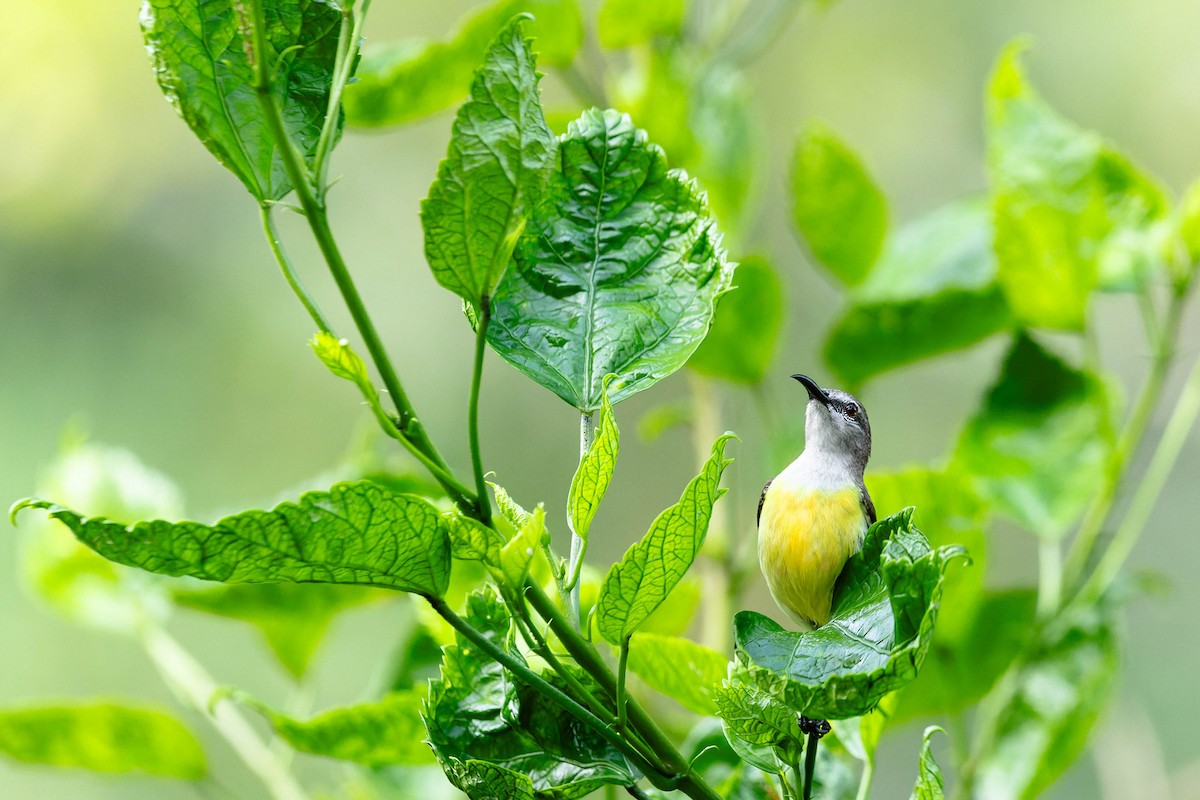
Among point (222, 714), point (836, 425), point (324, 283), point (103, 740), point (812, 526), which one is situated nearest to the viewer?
point (812, 526)

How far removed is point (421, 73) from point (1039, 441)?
16.9 inches

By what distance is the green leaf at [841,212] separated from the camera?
0.74 meters

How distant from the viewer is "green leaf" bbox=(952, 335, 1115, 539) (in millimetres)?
675

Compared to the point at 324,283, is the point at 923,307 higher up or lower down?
lower down

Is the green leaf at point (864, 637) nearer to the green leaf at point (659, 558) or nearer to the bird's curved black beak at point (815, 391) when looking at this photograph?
the green leaf at point (659, 558)

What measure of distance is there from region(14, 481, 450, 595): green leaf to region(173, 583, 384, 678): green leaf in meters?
0.39

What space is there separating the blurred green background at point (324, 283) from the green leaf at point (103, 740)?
1.18 meters

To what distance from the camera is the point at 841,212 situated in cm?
75

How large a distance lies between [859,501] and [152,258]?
2.02 meters

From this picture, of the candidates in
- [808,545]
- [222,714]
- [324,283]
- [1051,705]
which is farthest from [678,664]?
[324,283]

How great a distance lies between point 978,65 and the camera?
2.17 metres

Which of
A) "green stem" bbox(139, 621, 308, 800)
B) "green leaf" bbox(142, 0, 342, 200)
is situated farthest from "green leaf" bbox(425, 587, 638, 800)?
"green stem" bbox(139, 621, 308, 800)

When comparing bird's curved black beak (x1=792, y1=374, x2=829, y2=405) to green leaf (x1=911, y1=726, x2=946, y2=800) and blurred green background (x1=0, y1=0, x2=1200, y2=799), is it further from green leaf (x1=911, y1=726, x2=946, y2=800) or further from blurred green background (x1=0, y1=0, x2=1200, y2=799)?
blurred green background (x1=0, y1=0, x2=1200, y2=799)

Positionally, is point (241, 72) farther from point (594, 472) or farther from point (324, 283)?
point (324, 283)
